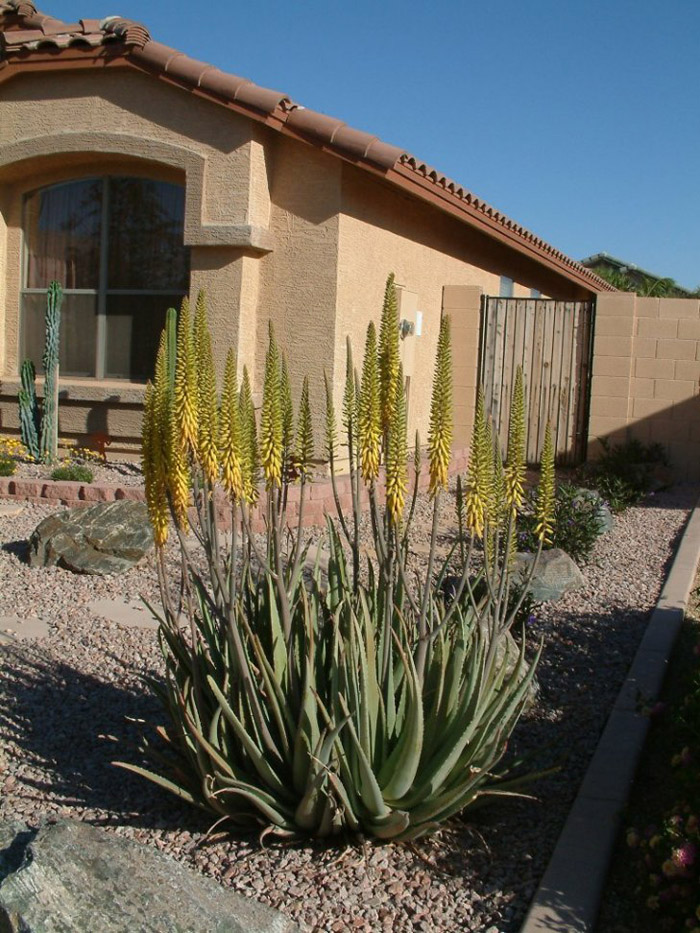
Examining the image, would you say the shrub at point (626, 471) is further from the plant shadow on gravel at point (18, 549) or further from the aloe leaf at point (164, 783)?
the aloe leaf at point (164, 783)

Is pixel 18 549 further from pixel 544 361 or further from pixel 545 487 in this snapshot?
pixel 544 361

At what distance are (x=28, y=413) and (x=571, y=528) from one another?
575 cm

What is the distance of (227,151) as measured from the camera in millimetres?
9828

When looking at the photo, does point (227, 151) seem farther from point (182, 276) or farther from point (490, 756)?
point (490, 756)

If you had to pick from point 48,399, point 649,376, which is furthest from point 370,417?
point 649,376

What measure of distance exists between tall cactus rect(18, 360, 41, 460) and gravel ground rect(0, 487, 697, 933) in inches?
140

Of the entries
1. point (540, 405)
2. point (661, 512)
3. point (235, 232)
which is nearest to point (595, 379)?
point (540, 405)

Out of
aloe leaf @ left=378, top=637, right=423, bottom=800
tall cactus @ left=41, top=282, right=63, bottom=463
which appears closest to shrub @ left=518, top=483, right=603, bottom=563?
aloe leaf @ left=378, top=637, right=423, bottom=800

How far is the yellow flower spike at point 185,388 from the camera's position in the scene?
3121 mm

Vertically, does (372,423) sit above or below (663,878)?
above

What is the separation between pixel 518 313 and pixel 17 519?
23.0 feet

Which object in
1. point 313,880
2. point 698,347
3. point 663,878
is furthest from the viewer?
point 698,347

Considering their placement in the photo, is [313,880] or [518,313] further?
[518,313]

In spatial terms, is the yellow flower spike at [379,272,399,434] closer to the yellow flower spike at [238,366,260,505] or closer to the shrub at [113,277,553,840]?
the shrub at [113,277,553,840]
